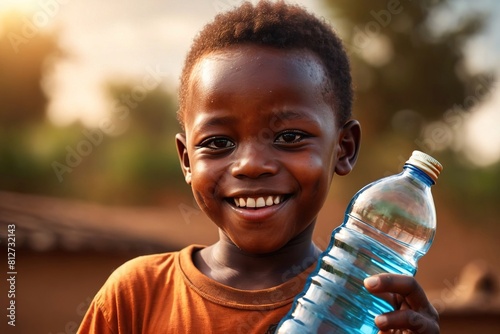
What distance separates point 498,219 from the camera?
20.0m

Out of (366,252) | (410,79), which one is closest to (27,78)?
(410,79)

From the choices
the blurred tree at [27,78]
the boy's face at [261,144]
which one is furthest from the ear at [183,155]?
the blurred tree at [27,78]

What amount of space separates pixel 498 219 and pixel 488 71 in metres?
4.75

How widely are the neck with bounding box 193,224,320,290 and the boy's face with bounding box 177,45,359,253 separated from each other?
15cm

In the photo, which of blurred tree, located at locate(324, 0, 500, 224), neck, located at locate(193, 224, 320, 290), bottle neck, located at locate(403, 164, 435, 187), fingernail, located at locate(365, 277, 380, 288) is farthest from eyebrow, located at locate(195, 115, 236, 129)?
blurred tree, located at locate(324, 0, 500, 224)

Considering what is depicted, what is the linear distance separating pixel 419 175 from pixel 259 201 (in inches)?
16.9

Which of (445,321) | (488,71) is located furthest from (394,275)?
(488,71)

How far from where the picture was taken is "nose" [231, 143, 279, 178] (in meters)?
1.93

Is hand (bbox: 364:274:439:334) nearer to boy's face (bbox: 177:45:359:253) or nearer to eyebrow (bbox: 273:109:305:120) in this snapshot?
boy's face (bbox: 177:45:359:253)

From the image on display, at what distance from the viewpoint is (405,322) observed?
170 centimetres

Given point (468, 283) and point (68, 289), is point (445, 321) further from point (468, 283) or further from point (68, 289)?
point (68, 289)

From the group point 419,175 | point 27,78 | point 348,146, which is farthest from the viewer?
point 27,78

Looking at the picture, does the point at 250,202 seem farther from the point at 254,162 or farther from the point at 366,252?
the point at 366,252

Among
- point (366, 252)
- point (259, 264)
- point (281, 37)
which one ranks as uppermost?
point (281, 37)
